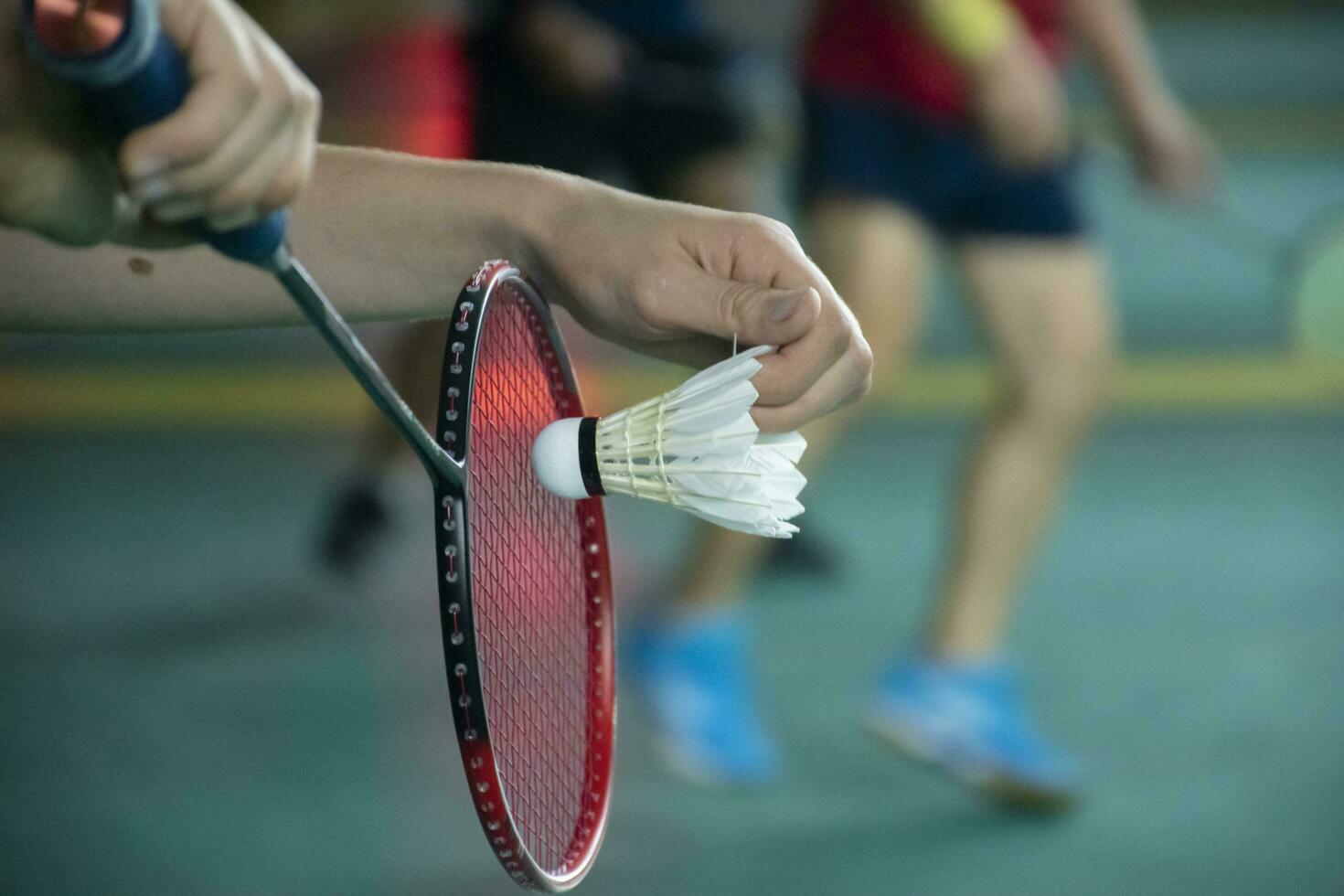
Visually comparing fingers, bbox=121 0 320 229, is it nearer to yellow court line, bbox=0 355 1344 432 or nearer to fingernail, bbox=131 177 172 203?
fingernail, bbox=131 177 172 203

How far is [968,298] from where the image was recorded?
6.63 ft

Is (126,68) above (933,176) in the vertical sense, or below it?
above

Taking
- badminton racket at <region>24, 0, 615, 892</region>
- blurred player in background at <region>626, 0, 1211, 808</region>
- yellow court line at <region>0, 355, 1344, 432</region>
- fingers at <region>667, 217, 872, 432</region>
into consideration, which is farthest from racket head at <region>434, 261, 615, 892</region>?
yellow court line at <region>0, 355, 1344, 432</region>

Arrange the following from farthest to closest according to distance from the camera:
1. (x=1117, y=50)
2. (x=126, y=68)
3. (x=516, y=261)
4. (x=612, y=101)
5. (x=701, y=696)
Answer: (x=612, y=101), (x=1117, y=50), (x=701, y=696), (x=516, y=261), (x=126, y=68)

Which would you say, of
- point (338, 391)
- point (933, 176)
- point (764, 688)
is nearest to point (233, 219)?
point (933, 176)

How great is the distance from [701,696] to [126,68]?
5.21ft

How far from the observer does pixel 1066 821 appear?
190 centimetres

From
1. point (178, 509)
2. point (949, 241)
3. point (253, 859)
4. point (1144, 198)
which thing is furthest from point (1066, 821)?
point (1144, 198)

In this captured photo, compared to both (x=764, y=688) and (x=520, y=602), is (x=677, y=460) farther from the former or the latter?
(x=764, y=688)

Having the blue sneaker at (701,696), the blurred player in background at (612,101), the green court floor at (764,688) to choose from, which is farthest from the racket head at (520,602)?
the blurred player in background at (612,101)

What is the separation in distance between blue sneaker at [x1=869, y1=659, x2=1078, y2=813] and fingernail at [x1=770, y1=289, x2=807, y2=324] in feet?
4.34

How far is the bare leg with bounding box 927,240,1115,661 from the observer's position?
1942 millimetres

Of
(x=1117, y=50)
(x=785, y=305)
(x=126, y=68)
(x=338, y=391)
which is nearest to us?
(x=126, y=68)

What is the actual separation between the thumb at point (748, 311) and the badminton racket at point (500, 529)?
92mm
